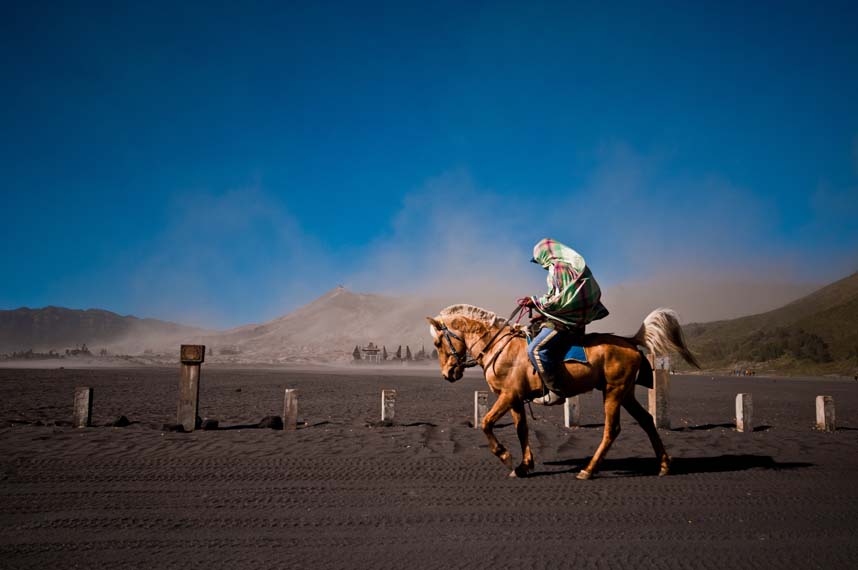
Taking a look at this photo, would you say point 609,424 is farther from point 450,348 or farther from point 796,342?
point 796,342

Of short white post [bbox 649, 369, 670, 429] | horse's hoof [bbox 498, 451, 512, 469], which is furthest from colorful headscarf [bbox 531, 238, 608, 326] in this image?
→ short white post [bbox 649, 369, 670, 429]

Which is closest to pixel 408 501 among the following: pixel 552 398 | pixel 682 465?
pixel 552 398

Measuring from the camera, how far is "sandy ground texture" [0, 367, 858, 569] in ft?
15.0

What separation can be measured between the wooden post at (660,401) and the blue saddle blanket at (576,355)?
6590 millimetres

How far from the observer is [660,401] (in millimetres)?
13211

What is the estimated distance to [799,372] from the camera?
48.8 meters

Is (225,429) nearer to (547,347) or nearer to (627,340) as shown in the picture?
(547,347)

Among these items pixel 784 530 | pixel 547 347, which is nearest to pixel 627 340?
pixel 547 347

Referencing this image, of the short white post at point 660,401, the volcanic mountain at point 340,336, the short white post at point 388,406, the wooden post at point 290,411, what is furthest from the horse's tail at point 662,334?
the volcanic mountain at point 340,336

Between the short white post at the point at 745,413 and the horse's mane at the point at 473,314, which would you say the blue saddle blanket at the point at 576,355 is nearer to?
the horse's mane at the point at 473,314

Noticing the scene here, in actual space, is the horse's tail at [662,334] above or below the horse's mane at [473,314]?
below

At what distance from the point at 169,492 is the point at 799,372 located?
190 ft

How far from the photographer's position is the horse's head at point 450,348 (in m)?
8.18

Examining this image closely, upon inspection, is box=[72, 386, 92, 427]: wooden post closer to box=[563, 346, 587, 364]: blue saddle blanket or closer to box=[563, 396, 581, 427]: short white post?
box=[563, 346, 587, 364]: blue saddle blanket
